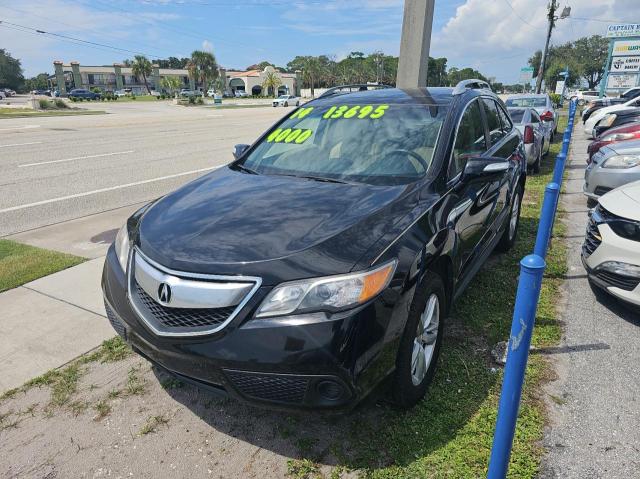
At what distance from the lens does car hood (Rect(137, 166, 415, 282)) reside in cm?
213

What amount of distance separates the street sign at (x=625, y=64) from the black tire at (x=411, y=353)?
38504 millimetres

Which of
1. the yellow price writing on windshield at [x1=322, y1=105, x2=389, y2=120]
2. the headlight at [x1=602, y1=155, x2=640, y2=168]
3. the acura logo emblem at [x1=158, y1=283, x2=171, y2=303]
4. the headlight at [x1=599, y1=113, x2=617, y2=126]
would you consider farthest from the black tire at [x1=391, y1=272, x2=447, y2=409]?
the headlight at [x1=599, y1=113, x2=617, y2=126]

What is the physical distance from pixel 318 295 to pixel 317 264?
15 cm

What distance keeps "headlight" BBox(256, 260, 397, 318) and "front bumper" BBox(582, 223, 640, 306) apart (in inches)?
99.1

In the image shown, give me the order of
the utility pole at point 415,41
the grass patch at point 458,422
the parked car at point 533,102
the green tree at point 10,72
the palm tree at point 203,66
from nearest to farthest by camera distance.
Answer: the grass patch at point 458,422 < the utility pole at point 415,41 < the parked car at point 533,102 < the palm tree at point 203,66 < the green tree at point 10,72

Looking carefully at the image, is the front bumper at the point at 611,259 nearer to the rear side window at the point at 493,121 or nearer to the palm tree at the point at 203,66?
the rear side window at the point at 493,121

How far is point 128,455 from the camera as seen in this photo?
241 centimetres

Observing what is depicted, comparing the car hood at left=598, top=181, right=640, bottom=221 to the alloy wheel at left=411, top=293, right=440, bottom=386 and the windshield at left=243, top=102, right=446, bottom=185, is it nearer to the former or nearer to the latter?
the windshield at left=243, top=102, right=446, bottom=185

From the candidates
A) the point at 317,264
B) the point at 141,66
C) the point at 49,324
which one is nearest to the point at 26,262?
the point at 49,324

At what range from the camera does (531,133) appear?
346 inches

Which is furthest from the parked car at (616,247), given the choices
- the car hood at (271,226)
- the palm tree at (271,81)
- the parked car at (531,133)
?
the palm tree at (271,81)

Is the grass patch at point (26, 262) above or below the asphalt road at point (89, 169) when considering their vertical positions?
below

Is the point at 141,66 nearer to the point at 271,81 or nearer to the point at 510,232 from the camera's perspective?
the point at 271,81

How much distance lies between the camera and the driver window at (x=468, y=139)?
317 centimetres
